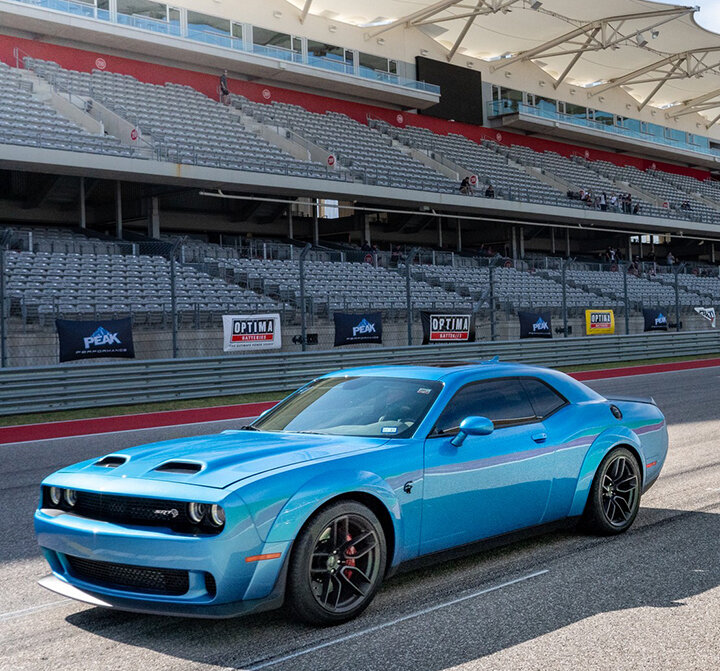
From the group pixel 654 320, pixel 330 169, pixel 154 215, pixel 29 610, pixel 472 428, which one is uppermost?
pixel 330 169

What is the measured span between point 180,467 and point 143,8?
35.0m

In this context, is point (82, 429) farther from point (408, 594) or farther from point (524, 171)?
point (524, 171)

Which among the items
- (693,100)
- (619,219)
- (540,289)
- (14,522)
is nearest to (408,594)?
(14,522)

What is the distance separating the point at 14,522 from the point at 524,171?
43.9m

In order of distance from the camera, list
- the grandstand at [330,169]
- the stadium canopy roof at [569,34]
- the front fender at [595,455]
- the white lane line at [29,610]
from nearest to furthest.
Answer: the white lane line at [29,610] → the front fender at [595,455] → the grandstand at [330,169] → the stadium canopy roof at [569,34]

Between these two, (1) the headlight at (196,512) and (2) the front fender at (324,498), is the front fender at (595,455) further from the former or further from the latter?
(1) the headlight at (196,512)

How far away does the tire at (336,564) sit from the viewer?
172 inches

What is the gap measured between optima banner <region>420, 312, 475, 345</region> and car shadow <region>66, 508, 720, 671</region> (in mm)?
16150

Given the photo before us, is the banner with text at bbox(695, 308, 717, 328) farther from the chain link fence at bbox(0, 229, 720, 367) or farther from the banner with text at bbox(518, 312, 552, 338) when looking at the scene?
the banner with text at bbox(518, 312, 552, 338)

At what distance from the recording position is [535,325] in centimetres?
2547

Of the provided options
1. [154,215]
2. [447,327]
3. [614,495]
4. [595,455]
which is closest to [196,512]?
[595,455]

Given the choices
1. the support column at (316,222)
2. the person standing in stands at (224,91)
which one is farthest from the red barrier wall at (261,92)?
A: the support column at (316,222)

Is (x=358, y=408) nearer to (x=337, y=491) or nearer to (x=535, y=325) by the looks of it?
(x=337, y=491)

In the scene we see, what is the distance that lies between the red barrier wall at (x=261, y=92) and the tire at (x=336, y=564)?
33274mm
